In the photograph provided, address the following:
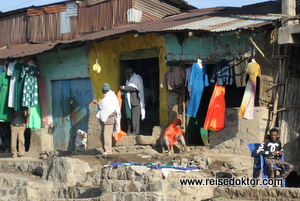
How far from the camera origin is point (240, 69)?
11.7m

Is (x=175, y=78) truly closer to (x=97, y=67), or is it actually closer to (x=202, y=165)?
(x=97, y=67)

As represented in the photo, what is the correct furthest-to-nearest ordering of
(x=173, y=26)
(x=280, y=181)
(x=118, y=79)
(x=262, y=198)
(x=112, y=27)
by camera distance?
(x=112, y=27) → (x=118, y=79) → (x=173, y=26) → (x=280, y=181) → (x=262, y=198)

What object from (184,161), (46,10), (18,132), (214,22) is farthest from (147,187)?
(46,10)

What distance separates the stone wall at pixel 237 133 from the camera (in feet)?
37.2

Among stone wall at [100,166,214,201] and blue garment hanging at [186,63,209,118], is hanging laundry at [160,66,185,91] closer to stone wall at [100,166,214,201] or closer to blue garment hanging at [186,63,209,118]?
blue garment hanging at [186,63,209,118]

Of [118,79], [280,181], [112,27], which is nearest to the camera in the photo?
[280,181]

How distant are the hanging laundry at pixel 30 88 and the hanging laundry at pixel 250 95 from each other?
5.90m

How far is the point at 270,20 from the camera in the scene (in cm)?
1137

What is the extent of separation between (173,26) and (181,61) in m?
0.78

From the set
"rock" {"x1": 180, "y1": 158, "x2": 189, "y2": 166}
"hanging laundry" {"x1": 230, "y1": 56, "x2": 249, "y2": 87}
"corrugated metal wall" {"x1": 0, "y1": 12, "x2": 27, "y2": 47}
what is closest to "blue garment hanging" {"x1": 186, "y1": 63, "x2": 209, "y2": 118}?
"hanging laundry" {"x1": 230, "y1": 56, "x2": 249, "y2": 87}

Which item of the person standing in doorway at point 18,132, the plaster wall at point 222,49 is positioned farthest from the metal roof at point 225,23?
the person standing in doorway at point 18,132

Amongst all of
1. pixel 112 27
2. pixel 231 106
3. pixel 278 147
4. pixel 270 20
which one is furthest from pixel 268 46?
pixel 112 27

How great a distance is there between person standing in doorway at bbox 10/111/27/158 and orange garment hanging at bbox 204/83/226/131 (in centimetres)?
528

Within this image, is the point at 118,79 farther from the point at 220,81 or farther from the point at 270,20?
the point at 270,20
